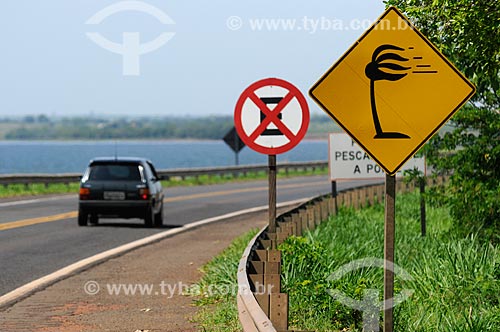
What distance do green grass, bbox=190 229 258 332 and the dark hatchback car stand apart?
27.1 ft

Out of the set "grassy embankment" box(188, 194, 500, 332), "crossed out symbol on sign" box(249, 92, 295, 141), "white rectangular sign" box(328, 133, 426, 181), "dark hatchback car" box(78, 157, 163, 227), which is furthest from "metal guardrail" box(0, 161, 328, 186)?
"crossed out symbol on sign" box(249, 92, 295, 141)

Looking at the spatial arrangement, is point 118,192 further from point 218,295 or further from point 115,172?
point 218,295

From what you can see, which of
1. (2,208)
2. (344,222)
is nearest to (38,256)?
(344,222)

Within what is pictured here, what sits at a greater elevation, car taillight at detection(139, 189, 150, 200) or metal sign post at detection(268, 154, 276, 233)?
metal sign post at detection(268, 154, 276, 233)

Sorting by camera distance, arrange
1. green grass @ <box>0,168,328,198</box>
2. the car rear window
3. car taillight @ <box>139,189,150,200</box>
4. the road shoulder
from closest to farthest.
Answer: the road shoulder < car taillight @ <box>139,189,150,200</box> < the car rear window < green grass @ <box>0,168,328,198</box>

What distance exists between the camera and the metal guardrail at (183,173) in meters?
38.2

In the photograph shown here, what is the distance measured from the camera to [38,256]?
59.0 feet

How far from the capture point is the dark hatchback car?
24125 mm

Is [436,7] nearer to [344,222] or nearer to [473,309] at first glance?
[473,309]

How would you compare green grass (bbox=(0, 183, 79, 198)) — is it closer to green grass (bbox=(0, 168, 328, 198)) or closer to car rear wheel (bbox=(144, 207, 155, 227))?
green grass (bbox=(0, 168, 328, 198))

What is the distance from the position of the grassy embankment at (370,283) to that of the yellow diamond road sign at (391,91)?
2.34m

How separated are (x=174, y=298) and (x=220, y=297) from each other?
694 mm

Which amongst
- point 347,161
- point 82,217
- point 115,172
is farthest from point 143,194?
point 347,161

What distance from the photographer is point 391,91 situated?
8.29 m
